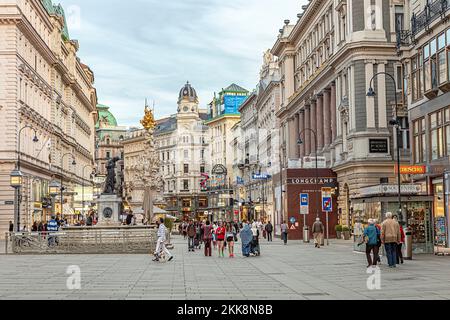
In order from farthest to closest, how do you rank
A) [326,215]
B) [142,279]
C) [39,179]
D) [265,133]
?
[265,133] → [39,179] → [326,215] → [142,279]

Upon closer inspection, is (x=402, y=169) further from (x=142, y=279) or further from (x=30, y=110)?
(x=30, y=110)

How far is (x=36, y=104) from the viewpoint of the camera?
7994 cm

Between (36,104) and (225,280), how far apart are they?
6018cm

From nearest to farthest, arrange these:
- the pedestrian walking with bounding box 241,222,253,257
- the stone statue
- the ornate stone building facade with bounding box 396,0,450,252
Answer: the ornate stone building facade with bounding box 396,0,450,252
the pedestrian walking with bounding box 241,222,253,257
the stone statue

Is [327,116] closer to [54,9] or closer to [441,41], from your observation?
[441,41]

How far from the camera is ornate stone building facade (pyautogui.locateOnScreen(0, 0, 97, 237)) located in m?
66.8

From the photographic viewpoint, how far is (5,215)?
6669cm

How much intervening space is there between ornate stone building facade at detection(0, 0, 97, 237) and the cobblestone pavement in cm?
3547

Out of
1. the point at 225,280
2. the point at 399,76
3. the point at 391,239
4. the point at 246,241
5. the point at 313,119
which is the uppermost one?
the point at 399,76

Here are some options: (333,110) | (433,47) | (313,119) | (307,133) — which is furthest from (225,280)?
(307,133)

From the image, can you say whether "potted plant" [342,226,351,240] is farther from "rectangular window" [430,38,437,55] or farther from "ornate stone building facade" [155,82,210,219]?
"ornate stone building facade" [155,82,210,219]

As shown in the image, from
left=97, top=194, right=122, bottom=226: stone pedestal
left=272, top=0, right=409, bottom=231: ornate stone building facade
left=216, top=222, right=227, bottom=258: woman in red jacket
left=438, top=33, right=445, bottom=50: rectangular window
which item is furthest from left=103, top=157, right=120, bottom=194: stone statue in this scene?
left=438, top=33, right=445, bottom=50: rectangular window
